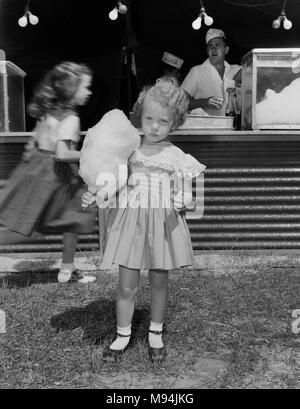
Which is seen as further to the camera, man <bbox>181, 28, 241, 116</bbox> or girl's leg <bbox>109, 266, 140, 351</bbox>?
man <bbox>181, 28, 241, 116</bbox>

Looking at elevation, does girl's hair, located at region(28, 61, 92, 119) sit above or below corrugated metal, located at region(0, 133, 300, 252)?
above

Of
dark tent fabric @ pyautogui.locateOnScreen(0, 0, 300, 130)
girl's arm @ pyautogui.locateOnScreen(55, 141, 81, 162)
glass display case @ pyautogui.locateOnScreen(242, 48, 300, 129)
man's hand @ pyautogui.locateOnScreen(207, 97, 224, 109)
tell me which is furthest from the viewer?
dark tent fabric @ pyautogui.locateOnScreen(0, 0, 300, 130)

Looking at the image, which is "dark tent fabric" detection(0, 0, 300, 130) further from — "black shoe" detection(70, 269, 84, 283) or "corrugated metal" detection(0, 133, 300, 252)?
"black shoe" detection(70, 269, 84, 283)

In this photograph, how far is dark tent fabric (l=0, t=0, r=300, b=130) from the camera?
577cm

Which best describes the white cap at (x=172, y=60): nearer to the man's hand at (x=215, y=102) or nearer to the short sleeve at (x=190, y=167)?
the man's hand at (x=215, y=102)

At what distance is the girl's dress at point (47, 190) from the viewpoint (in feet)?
10.6

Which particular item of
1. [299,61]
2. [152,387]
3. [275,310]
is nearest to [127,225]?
[152,387]

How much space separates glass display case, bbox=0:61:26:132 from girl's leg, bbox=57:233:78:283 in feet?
3.95

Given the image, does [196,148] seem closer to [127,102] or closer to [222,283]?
[222,283]

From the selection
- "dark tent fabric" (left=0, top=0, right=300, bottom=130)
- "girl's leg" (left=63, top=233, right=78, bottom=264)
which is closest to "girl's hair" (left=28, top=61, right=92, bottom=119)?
"girl's leg" (left=63, top=233, right=78, bottom=264)

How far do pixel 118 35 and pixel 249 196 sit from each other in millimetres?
3540

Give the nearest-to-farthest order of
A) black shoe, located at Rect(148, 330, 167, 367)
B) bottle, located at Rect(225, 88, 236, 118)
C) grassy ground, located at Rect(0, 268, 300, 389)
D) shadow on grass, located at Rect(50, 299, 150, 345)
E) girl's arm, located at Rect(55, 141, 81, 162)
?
grassy ground, located at Rect(0, 268, 300, 389)
black shoe, located at Rect(148, 330, 167, 367)
shadow on grass, located at Rect(50, 299, 150, 345)
girl's arm, located at Rect(55, 141, 81, 162)
bottle, located at Rect(225, 88, 236, 118)

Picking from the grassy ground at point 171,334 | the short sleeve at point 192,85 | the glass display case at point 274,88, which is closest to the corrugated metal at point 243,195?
the glass display case at point 274,88

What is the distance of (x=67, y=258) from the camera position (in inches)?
139
